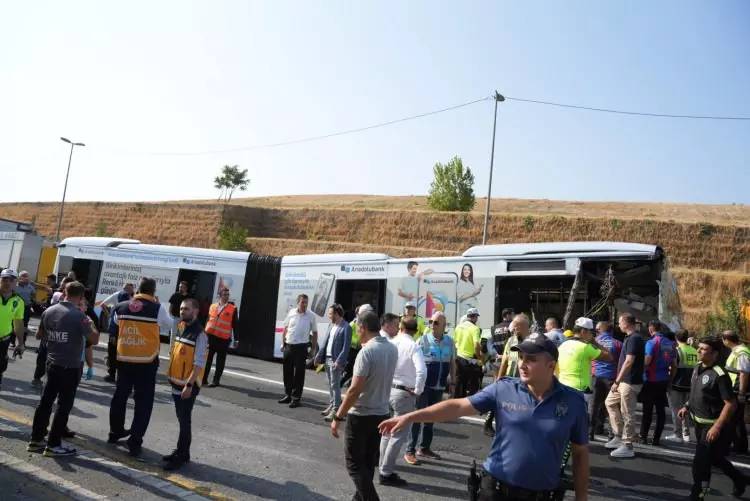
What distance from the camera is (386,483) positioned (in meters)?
5.74

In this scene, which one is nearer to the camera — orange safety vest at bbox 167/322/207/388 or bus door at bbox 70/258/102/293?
orange safety vest at bbox 167/322/207/388

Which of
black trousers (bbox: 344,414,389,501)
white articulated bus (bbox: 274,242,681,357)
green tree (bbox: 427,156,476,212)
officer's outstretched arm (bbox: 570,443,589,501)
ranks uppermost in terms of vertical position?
green tree (bbox: 427,156,476,212)

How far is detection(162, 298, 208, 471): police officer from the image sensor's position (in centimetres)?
571

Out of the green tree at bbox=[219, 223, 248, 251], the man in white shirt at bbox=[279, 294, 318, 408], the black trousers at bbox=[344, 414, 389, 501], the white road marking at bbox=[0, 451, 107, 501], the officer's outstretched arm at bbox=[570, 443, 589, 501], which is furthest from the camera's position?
the green tree at bbox=[219, 223, 248, 251]

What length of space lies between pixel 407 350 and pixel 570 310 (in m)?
6.43

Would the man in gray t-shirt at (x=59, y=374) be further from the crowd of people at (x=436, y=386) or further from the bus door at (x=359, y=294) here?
the bus door at (x=359, y=294)

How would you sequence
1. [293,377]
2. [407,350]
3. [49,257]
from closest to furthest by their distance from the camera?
[407,350]
[293,377]
[49,257]

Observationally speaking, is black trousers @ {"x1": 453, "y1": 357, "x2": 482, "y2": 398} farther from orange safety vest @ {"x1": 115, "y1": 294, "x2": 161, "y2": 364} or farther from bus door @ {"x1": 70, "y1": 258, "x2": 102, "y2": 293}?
bus door @ {"x1": 70, "y1": 258, "x2": 102, "y2": 293}

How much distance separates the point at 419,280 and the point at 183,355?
27.3 feet

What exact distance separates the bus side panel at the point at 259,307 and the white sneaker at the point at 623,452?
10.1 m

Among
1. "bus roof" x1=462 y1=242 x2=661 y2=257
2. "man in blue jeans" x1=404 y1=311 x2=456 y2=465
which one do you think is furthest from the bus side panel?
"man in blue jeans" x1=404 y1=311 x2=456 y2=465

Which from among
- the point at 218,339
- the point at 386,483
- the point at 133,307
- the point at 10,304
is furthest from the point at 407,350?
the point at 218,339

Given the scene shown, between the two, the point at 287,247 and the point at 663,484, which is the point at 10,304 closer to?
the point at 663,484

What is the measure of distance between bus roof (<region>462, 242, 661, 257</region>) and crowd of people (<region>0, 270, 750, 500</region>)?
182cm
